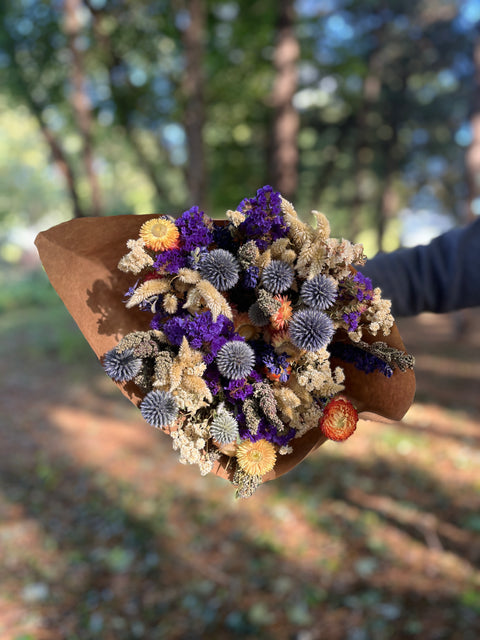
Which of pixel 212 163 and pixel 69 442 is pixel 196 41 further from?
pixel 212 163

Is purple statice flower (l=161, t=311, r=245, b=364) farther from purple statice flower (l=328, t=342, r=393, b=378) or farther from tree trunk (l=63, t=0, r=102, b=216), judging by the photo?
tree trunk (l=63, t=0, r=102, b=216)

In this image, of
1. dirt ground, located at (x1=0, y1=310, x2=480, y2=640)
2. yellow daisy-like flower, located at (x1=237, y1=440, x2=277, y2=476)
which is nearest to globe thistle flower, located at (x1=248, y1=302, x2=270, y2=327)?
yellow daisy-like flower, located at (x1=237, y1=440, x2=277, y2=476)

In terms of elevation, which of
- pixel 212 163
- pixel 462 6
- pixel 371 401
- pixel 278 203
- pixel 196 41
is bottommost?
pixel 371 401

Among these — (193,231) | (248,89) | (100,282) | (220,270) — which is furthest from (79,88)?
(220,270)

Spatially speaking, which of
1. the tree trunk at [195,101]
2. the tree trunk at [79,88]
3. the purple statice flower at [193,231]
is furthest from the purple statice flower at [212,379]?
the tree trunk at [79,88]

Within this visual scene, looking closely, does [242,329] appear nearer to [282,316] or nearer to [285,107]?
[282,316]

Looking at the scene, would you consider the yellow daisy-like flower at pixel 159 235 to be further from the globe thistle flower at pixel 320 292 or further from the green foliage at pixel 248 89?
the green foliage at pixel 248 89

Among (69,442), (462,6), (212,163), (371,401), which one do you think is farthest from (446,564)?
(462,6)
